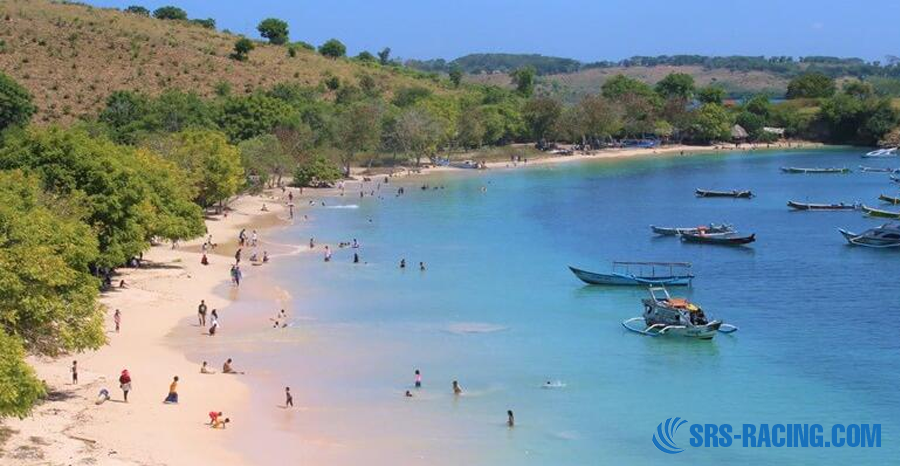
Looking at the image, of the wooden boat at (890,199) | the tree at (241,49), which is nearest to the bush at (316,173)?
the tree at (241,49)

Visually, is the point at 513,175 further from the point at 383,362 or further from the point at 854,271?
the point at 383,362

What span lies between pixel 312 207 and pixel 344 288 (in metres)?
38.5

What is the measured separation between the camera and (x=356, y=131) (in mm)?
123625

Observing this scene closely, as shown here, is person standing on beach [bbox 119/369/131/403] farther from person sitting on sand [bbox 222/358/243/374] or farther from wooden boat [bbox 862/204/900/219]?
wooden boat [bbox 862/204/900/219]

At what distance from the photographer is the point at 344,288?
201 ft

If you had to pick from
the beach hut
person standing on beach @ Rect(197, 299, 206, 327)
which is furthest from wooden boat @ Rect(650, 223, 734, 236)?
the beach hut

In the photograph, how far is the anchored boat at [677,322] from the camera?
164 feet

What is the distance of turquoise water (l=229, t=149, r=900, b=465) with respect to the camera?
36.6m

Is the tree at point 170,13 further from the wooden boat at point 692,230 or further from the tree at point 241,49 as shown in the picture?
the wooden boat at point 692,230

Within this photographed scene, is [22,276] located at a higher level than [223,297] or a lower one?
higher

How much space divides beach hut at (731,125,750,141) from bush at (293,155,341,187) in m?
81.1

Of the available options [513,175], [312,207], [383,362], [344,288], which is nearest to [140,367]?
[383,362]

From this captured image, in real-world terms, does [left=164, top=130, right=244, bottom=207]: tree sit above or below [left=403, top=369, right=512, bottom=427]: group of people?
above

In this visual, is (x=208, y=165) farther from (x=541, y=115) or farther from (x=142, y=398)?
(x=541, y=115)
